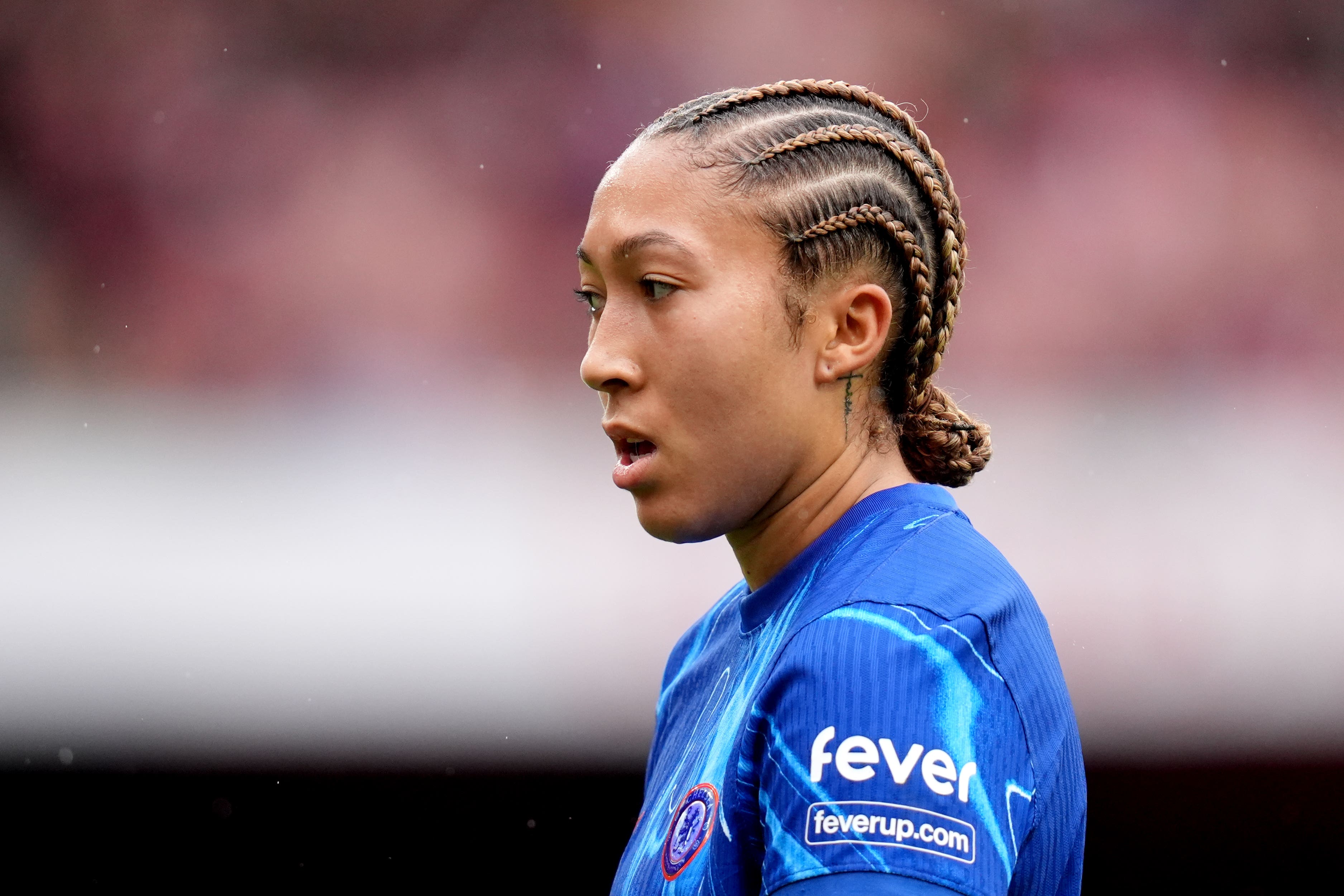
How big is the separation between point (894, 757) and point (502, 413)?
4458 mm

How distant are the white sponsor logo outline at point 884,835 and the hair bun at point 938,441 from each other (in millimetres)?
575

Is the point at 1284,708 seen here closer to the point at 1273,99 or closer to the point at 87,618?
the point at 1273,99

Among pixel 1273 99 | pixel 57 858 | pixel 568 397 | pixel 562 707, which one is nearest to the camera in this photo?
pixel 57 858

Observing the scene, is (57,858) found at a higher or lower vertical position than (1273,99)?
lower

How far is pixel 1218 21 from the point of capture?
6.21 meters

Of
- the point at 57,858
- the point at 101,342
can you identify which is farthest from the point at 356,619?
the point at 101,342

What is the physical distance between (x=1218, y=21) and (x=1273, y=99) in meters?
0.46

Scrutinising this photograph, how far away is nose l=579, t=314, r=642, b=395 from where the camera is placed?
55.4 inches

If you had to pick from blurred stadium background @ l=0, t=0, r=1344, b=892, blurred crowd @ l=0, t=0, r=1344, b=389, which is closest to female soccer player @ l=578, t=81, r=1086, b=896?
blurred stadium background @ l=0, t=0, r=1344, b=892

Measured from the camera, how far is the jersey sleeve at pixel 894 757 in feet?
3.49

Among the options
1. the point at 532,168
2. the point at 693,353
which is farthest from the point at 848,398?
the point at 532,168

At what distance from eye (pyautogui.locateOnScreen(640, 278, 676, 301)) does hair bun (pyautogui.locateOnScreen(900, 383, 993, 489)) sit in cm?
36

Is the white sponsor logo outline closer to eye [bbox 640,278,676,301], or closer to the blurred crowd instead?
eye [bbox 640,278,676,301]

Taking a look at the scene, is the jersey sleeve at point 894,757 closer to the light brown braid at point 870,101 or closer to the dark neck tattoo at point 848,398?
the dark neck tattoo at point 848,398
